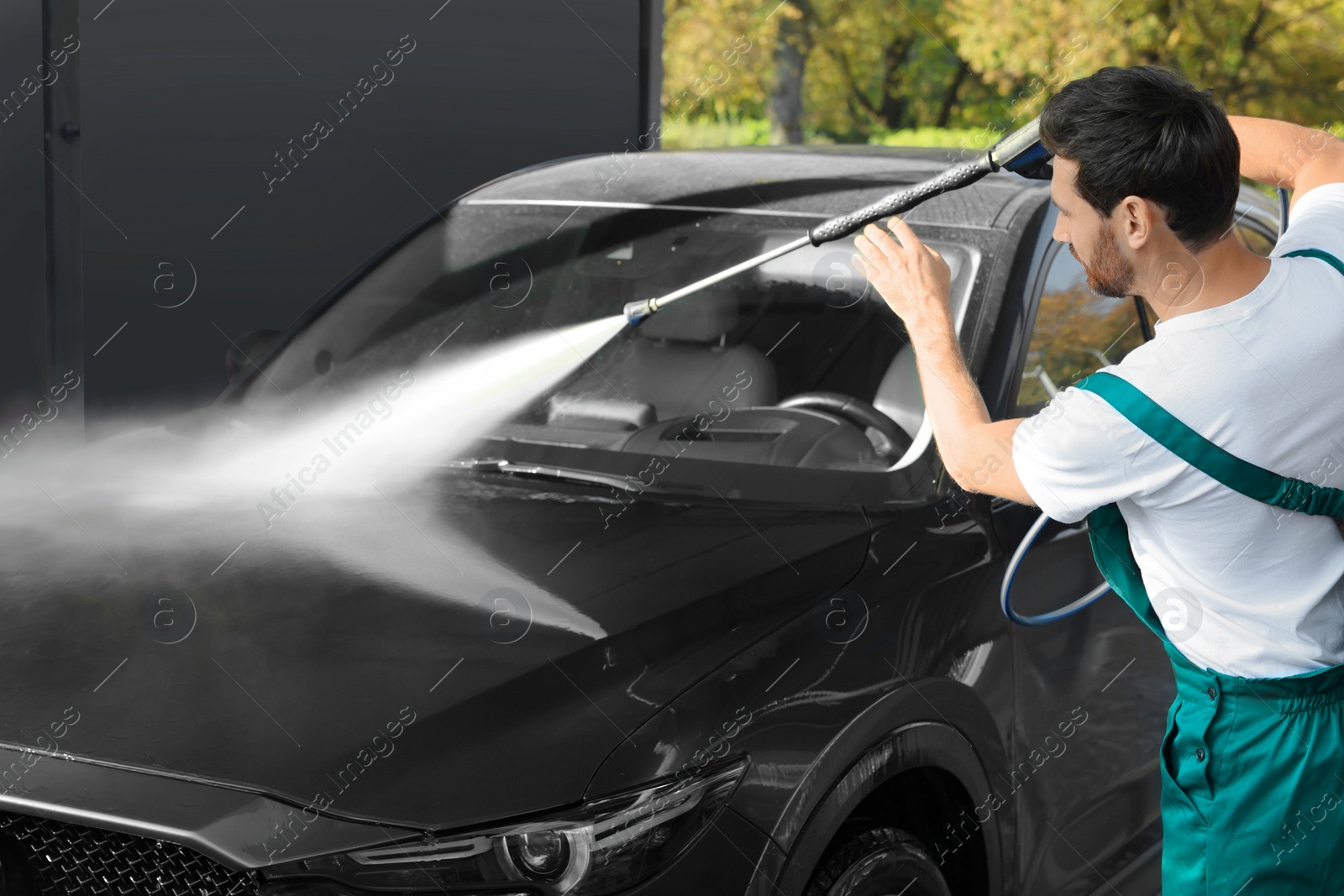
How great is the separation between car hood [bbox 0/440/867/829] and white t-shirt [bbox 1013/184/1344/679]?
552mm

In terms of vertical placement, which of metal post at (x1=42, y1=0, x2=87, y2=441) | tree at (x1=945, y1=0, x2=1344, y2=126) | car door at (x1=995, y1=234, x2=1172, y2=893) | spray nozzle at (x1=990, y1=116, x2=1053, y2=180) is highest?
metal post at (x1=42, y1=0, x2=87, y2=441)

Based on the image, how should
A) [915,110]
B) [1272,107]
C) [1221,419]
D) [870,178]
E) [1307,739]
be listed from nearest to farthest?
1. [1221,419]
2. [1307,739]
3. [870,178]
4. [1272,107]
5. [915,110]

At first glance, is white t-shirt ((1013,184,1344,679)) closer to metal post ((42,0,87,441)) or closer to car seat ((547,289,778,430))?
car seat ((547,289,778,430))

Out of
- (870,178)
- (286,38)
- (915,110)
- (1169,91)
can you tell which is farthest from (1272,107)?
(1169,91)

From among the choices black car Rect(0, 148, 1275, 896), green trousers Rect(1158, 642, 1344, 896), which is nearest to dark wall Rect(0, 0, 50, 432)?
black car Rect(0, 148, 1275, 896)

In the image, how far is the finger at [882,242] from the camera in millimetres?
2100

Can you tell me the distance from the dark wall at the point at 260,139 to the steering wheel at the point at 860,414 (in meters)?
5.10

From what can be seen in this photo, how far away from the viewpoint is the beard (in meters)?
1.79

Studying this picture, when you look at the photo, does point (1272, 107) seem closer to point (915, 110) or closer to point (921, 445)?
point (915, 110)

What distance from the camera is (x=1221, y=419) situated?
5.57ft

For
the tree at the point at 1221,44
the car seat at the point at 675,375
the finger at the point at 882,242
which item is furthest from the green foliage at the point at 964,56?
the finger at the point at 882,242

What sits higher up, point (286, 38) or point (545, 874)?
point (286, 38)

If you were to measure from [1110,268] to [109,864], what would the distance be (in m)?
1.51

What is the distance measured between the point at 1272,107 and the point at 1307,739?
63.1ft
